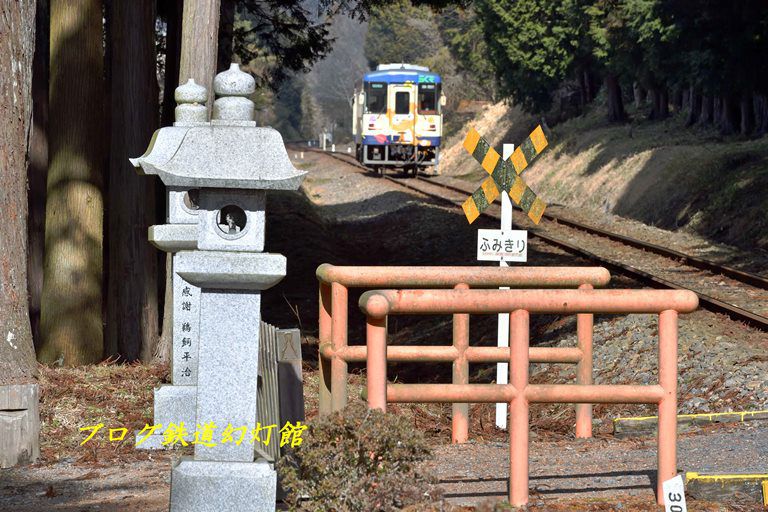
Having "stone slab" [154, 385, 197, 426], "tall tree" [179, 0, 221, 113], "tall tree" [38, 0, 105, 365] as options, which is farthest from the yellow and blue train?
"stone slab" [154, 385, 197, 426]

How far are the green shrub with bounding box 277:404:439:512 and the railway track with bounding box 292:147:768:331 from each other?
29.6ft

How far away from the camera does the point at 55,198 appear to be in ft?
42.2

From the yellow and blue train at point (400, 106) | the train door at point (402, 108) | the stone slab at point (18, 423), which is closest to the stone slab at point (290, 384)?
the stone slab at point (18, 423)

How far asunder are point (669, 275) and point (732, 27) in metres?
10.5

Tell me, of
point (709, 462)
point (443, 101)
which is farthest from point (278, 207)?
point (709, 462)

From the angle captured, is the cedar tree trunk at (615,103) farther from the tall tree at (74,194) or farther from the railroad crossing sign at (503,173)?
the railroad crossing sign at (503,173)

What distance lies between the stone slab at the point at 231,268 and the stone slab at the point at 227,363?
9cm

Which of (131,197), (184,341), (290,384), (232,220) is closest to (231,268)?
(232,220)

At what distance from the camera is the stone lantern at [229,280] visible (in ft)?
19.5

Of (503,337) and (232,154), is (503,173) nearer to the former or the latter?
(503,337)

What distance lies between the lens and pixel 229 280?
5.93 m

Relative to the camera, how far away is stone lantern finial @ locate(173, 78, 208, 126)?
920 centimetres

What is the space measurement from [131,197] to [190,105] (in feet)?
13.2

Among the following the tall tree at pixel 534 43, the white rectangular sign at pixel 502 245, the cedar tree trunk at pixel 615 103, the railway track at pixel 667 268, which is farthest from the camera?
the cedar tree trunk at pixel 615 103
